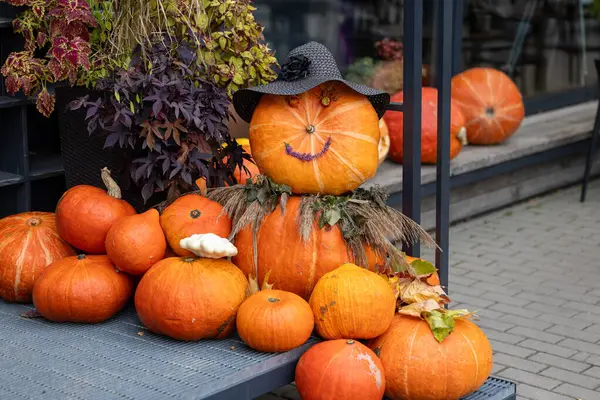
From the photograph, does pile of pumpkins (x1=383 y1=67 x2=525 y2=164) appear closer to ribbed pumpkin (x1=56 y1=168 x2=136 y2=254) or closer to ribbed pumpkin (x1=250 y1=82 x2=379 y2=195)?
ribbed pumpkin (x1=250 y1=82 x2=379 y2=195)

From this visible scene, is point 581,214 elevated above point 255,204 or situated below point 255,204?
below

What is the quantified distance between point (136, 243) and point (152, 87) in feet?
2.20

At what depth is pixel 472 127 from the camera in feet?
24.2

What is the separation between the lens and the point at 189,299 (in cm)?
355

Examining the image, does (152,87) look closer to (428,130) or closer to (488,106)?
(428,130)

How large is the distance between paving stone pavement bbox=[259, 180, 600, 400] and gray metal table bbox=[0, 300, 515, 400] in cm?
82

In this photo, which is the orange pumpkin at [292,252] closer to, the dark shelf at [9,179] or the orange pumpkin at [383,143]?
the dark shelf at [9,179]

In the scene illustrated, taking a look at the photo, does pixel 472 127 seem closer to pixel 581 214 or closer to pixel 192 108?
pixel 581 214

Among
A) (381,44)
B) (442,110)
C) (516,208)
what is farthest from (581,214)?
(442,110)

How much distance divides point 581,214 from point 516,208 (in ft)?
1.61

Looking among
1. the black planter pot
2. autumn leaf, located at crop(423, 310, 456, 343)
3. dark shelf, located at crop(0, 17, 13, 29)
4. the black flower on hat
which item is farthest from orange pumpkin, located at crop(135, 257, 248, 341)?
dark shelf, located at crop(0, 17, 13, 29)

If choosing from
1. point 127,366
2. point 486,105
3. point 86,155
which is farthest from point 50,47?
point 486,105

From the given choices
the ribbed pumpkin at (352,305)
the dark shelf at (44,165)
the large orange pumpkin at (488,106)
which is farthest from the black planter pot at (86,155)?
the large orange pumpkin at (488,106)

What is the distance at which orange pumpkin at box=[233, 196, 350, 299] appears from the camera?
12.3 ft
